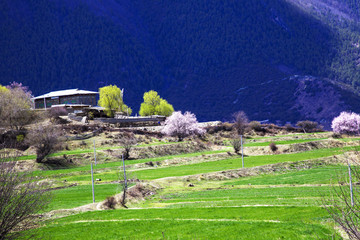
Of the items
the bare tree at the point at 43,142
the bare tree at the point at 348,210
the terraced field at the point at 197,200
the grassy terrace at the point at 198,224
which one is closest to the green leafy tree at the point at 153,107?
the terraced field at the point at 197,200

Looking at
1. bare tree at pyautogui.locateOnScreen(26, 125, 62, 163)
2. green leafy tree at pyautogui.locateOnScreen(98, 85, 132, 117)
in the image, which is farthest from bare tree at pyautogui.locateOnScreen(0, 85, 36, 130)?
green leafy tree at pyautogui.locateOnScreen(98, 85, 132, 117)

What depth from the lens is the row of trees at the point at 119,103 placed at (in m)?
138

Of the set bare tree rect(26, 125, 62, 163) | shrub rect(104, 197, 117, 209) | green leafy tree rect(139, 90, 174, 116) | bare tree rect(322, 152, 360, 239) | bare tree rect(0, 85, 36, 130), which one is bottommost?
shrub rect(104, 197, 117, 209)

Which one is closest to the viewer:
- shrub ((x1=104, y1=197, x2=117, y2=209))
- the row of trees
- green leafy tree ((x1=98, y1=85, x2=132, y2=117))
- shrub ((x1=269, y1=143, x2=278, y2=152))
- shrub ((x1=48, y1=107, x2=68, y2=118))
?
shrub ((x1=104, y1=197, x2=117, y2=209))

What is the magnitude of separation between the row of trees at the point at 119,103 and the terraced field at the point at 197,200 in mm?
57231

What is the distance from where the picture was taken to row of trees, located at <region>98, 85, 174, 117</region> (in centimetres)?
13812

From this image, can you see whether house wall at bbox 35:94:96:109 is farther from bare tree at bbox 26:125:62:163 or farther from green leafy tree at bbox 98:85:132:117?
bare tree at bbox 26:125:62:163

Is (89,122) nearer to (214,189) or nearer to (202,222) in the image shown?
(214,189)

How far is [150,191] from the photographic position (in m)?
49.2

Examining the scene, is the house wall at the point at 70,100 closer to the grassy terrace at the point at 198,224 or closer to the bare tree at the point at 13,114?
the bare tree at the point at 13,114

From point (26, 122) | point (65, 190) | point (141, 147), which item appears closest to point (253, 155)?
point (141, 147)

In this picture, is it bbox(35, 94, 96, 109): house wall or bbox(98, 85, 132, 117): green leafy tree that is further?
bbox(98, 85, 132, 117): green leafy tree

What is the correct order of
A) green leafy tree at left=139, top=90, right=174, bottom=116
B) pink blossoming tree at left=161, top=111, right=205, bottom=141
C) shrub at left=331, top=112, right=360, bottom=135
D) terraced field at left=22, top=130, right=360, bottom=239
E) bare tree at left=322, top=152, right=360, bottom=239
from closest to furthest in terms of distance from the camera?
1. bare tree at left=322, top=152, right=360, bottom=239
2. terraced field at left=22, top=130, right=360, bottom=239
3. pink blossoming tree at left=161, top=111, right=205, bottom=141
4. shrub at left=331, top=112, right=360, bottom=135
5. green leafy tree at left=139, top=90, right=174, bottom=116

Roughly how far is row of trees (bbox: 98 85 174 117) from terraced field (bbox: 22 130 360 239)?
5723cm
